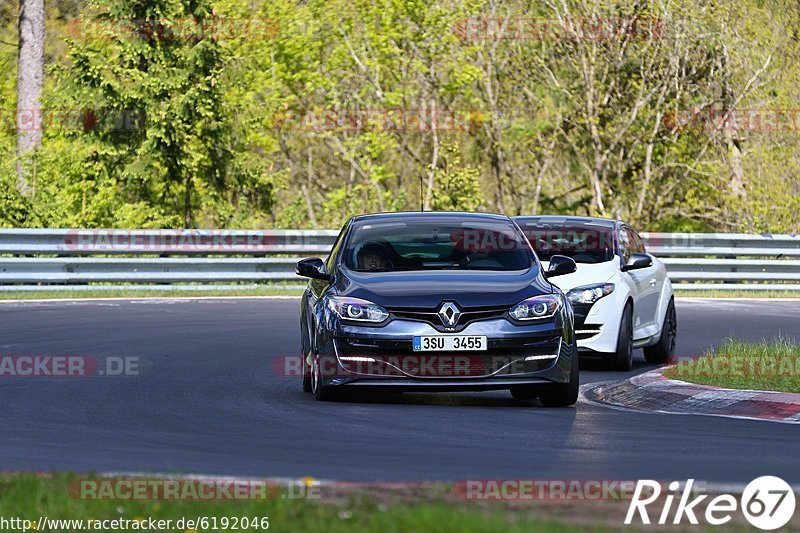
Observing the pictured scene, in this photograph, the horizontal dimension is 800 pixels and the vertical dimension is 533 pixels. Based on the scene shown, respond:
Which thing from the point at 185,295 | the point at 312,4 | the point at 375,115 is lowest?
the point at 185,295

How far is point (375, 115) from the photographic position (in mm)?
39969

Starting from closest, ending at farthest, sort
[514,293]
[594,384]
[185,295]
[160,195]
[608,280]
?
[514,293], [594,384], [608,280], [185,295], [160,195]

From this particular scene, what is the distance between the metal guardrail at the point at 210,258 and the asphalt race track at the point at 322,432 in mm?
9520

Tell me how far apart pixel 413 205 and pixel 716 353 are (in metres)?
30.7

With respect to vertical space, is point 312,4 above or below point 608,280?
above

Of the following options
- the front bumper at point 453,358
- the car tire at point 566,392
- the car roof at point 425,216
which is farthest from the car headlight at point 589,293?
the front bumper at point 453,358

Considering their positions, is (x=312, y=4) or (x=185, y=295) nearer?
(x=185, y=295)

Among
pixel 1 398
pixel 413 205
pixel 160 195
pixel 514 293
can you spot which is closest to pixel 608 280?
pixel 514 293

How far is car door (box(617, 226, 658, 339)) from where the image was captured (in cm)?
1568

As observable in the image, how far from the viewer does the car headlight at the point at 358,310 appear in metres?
11.6

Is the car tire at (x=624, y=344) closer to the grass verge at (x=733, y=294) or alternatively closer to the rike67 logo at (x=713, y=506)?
the rike67 logo at (x=713, y=506)

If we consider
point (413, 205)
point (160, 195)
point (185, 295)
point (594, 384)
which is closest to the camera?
point (594, 384)

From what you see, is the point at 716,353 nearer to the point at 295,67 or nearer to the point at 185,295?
the point at 185,295

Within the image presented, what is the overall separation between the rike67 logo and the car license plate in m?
4.00
